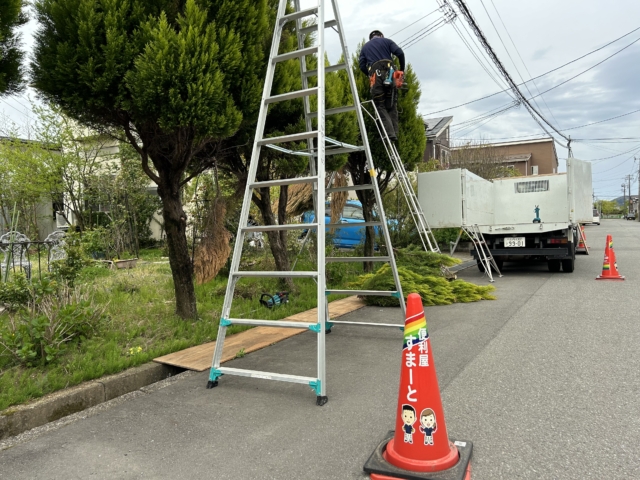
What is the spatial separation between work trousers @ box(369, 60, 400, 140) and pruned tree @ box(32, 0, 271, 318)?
2382mm

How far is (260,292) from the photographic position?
7520 millimetres

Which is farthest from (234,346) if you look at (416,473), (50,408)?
(416,473)

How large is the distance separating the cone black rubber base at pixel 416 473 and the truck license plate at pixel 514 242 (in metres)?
8.70

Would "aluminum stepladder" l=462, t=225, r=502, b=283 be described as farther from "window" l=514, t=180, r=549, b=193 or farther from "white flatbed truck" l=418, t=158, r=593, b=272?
"window" l=514, t=180, r=549, b=193

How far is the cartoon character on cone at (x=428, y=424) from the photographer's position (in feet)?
8.20

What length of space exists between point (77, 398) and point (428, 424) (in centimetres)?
276

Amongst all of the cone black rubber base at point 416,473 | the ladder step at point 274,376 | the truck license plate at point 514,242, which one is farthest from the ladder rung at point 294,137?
the truck license plate at point 514,242

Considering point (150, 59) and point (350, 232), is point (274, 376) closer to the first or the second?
point (150, 59)

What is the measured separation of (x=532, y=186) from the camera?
1150 cm

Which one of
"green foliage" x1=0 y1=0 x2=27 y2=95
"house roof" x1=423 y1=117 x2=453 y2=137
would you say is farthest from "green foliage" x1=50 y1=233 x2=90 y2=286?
"house roof" x1=423 y1=117 x2=453 y2=137

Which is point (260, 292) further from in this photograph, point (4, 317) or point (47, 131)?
point (47, 131)

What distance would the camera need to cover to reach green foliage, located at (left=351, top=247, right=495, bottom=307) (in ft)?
25.0

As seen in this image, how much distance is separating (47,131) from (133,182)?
3.36 metres

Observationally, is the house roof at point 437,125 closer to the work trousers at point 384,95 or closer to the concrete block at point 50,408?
the work trousers at point 384,95
